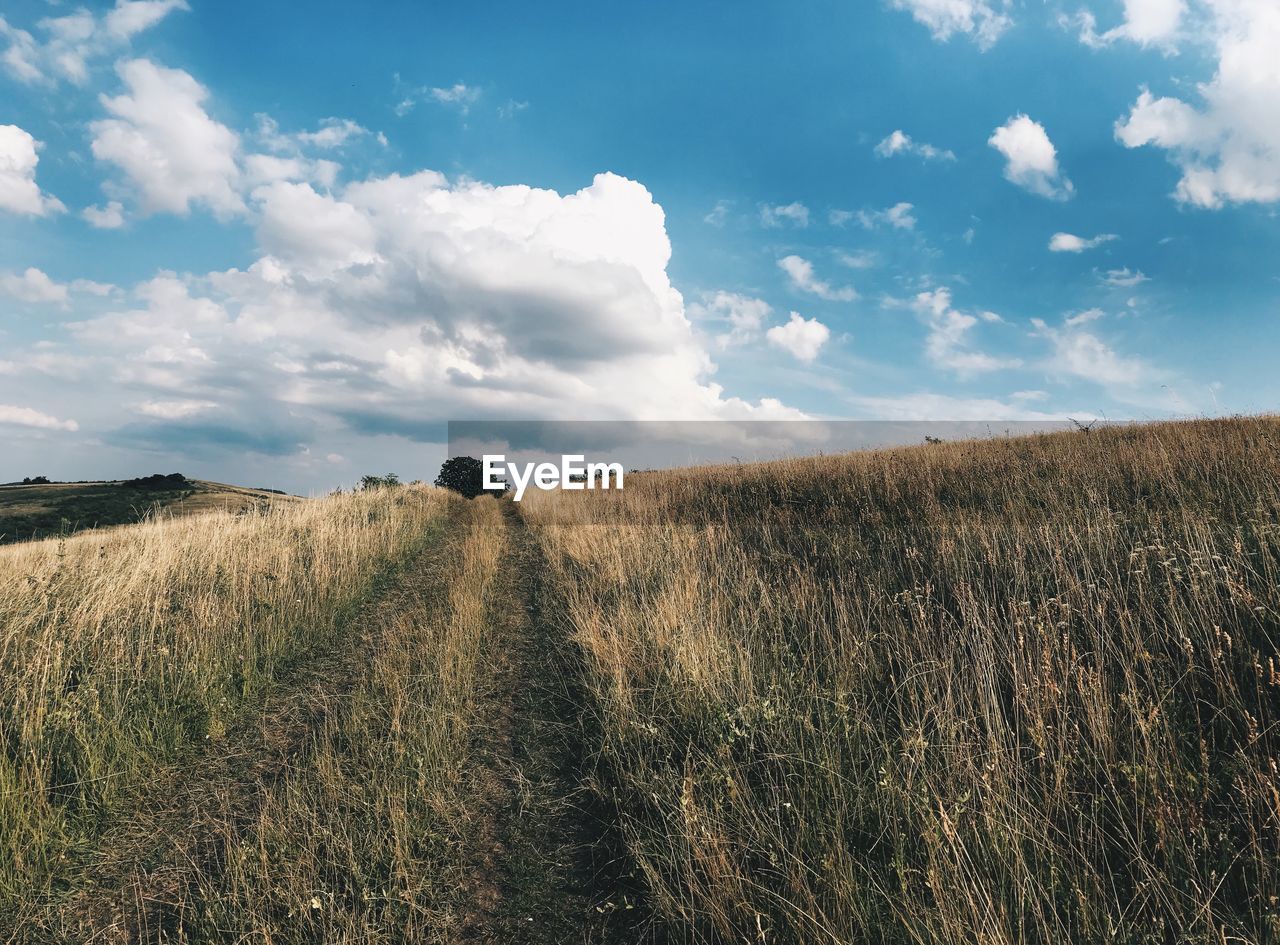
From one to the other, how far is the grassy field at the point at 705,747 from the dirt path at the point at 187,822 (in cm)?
3

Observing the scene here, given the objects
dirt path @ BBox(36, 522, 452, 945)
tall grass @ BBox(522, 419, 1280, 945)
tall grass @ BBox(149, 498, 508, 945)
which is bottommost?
dirt path @ BBox(36, 522, 452, 945)

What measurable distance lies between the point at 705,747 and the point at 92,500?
5645 centimetres

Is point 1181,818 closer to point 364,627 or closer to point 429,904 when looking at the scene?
point 429,904

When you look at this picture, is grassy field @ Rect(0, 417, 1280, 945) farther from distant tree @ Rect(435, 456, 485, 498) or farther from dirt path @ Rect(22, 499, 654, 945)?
distant tree @ Rect(435, 456, 485, 498)

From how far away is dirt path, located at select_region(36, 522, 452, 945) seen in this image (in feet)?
10.7

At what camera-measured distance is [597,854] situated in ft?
11.8

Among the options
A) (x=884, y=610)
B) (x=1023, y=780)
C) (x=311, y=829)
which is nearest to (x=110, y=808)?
(x=311, y=829)

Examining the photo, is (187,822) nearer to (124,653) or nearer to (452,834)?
(452,834)

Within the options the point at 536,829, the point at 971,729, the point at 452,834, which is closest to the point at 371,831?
the point at 452,834

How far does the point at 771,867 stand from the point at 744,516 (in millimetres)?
11372

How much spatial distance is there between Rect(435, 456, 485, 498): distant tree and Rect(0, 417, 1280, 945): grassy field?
42451 mm

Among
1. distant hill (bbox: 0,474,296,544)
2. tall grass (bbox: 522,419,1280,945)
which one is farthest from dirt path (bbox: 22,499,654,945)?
distant hill (bbox: 0,474,296,544)

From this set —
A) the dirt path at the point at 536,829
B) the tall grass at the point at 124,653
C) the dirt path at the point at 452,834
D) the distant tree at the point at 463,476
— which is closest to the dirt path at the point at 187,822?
the dirt path at the point at 452,834

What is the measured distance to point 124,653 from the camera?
5.90 metres
